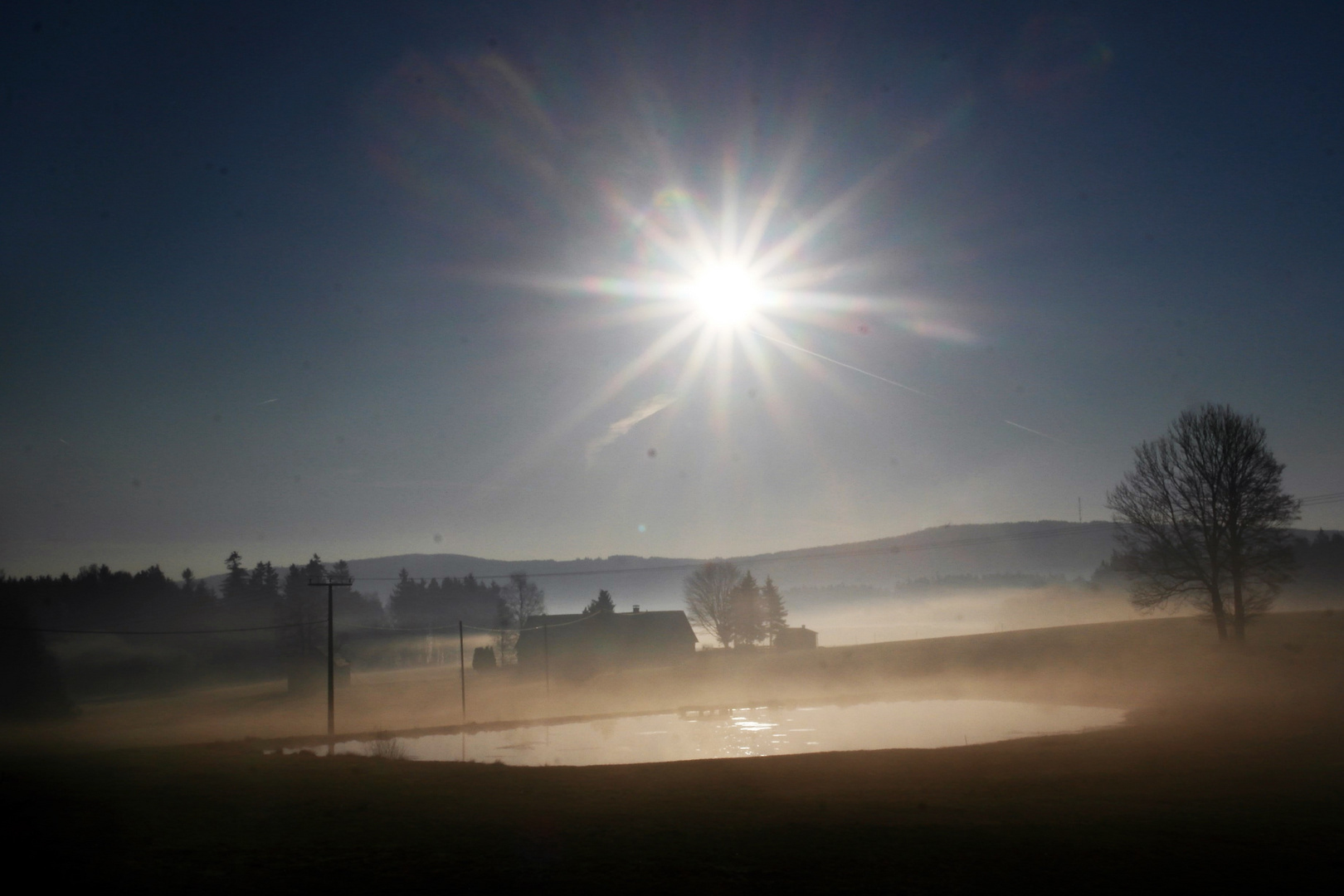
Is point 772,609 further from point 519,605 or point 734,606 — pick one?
point 519,605

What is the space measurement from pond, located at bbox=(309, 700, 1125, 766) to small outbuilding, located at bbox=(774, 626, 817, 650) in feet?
163

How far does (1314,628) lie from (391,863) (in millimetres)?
57496

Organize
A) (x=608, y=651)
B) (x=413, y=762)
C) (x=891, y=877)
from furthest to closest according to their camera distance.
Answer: (x=608, y=651)
(x=413, y=762)
(x=891, y=877)

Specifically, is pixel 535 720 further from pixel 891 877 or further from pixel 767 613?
pixel 767 613

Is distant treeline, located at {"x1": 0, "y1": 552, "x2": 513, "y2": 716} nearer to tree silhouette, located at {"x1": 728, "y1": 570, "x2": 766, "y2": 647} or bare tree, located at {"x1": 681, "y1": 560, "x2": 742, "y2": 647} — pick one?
bare tree, located at {"x1": 681, "y1": 560, "x2": 742, "y2": 647}

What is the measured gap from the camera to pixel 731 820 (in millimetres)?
15258

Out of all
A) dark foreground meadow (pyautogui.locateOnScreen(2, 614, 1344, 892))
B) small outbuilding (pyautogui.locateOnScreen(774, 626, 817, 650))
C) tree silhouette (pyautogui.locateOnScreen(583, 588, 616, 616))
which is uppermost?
tree silhouette (pyautogui.locateOnScreen(583, 588, 616, 616))

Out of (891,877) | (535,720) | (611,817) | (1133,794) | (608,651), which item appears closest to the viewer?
(891,877)

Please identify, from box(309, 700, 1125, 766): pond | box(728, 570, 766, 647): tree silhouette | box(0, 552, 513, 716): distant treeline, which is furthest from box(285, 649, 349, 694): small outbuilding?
box(728, 570, 766, 647): tree silhouette

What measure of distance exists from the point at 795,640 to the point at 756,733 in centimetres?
6317

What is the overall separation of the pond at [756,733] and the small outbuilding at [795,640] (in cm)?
4974

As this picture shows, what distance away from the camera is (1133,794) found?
55.2ft

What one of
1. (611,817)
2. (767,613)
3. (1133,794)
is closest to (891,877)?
(611,817)

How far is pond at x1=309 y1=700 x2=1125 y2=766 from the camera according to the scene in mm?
31594
